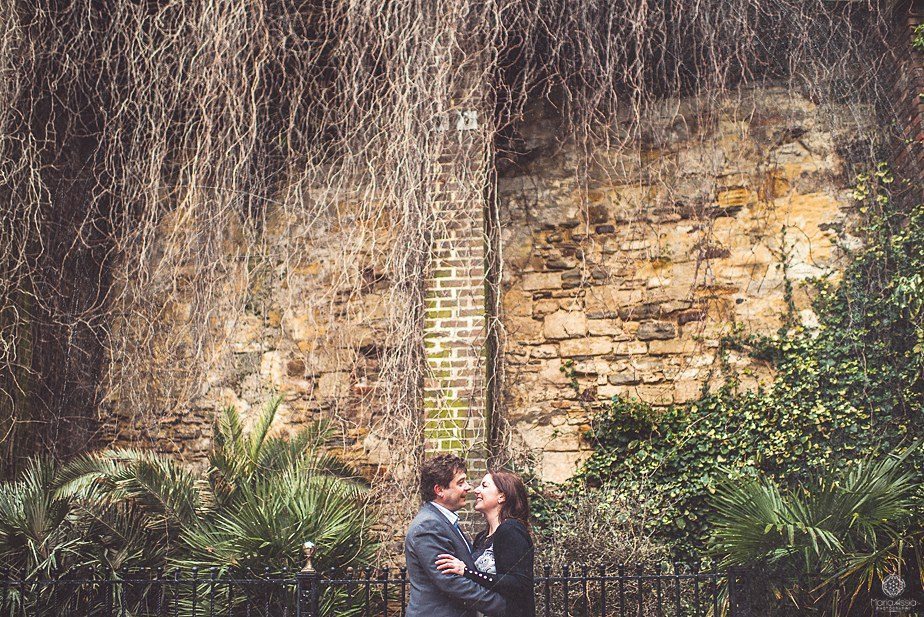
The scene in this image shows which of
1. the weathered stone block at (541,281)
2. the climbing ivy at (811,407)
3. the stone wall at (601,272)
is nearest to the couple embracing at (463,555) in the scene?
the stone wall at (601,272)

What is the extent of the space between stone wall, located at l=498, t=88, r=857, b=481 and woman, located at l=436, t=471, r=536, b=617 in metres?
3.01

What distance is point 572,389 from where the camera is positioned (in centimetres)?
702

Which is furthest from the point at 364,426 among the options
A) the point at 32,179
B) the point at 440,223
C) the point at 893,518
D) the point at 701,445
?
the point at 893,518

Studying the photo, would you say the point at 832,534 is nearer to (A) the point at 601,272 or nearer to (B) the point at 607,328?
(B) the point at 607,328

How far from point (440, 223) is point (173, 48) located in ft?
8.71

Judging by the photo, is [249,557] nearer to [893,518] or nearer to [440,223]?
[440,223]

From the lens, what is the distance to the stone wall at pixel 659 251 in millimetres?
6773

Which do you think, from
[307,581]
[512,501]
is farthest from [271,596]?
[512,501]

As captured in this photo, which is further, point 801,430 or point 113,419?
point 113,419

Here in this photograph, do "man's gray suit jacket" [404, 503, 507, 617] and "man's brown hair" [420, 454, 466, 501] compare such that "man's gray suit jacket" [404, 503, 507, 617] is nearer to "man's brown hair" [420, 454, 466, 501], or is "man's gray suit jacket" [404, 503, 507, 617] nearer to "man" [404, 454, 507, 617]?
"man" [404, 454, 507, 617]

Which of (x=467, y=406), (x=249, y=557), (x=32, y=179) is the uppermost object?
(x=32, y=179)

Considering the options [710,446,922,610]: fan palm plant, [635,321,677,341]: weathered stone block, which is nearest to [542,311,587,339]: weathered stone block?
[635,321,677,341]: weathered stone block

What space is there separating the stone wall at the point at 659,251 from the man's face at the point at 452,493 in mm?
3065

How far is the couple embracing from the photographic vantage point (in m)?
3.61
